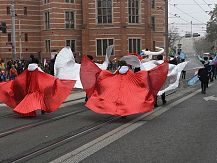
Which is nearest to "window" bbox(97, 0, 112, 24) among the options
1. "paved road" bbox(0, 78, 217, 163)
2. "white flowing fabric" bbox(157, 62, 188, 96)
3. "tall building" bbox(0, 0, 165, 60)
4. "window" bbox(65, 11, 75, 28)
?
"tall building" bbox(0, 0, 165, 60)

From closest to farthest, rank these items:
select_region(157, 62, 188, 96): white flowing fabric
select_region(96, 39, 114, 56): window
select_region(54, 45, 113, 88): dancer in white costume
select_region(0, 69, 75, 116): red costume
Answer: select_region(0, 69, 75, 116): red costume
select_region(157, 62, 188, 96): white flowing fabric
select_region(54, 45, 113, 88): dancer in white costume
select_region(96, 39, 114, 56): window

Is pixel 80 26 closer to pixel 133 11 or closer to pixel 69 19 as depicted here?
pixel 69 19

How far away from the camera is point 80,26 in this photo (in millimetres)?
65750

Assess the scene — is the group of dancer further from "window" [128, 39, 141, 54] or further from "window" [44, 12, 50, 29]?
"window" [44, 12, 50, 29]

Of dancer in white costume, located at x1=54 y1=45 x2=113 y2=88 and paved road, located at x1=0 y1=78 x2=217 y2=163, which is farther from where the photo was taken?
dancer in white costume, located at x1=54 y1=45 x2=113 y2=88

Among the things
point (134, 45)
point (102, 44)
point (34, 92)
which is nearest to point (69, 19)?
point (102, 44)

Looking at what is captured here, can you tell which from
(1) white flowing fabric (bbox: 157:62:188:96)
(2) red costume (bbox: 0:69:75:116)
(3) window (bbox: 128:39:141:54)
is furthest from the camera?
(3) window (bbox: 128:39:141:54)

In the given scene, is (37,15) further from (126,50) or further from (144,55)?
(144,55)

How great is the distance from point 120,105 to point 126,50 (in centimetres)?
5208

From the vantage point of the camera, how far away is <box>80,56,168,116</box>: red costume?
1291 cm

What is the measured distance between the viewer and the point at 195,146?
897 cm

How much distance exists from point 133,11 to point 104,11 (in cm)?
421

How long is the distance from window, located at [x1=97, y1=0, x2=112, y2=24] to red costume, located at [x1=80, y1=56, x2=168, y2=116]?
5170 cm

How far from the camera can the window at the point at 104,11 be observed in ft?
215
